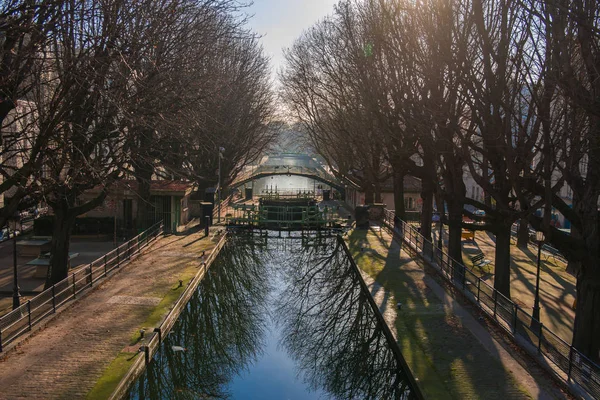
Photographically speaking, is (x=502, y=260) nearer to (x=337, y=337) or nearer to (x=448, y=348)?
(x=448, y=348)

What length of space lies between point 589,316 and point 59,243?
56.1ft

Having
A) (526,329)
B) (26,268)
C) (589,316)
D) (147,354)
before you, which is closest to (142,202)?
(26,268)

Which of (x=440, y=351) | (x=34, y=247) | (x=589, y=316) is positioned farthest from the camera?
(x=34, y=247)

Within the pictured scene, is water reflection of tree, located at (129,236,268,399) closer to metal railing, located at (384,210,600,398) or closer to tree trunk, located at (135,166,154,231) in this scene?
tree trunk, located at (135,166,154,231)

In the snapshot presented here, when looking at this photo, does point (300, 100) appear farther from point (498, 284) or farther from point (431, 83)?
point (498, 284)

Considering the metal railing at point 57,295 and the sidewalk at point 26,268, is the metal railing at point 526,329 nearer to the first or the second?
the metal railing at point 57,295

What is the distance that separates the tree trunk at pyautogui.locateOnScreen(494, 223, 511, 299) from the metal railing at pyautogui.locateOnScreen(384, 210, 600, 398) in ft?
1.87

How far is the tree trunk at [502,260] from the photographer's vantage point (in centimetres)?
1806

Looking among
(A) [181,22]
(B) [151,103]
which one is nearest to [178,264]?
(B) [151,103]

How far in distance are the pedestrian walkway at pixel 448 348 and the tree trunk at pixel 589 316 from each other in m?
1.42

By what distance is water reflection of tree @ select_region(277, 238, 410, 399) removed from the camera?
14.3m

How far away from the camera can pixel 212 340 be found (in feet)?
57.7

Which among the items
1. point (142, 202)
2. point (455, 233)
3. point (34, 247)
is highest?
point (142, 202)

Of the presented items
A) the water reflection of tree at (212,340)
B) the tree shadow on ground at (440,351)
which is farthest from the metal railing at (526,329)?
the water reflection of tree at (212,340)
